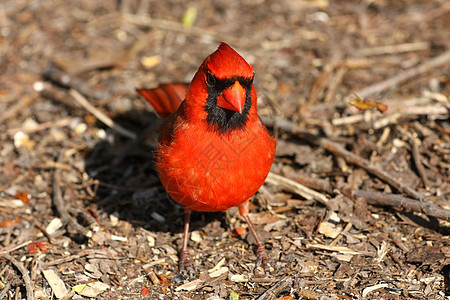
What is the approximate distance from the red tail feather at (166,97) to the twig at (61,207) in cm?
112

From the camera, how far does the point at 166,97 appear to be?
182 inches

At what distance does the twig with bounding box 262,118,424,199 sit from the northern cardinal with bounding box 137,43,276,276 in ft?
3.87

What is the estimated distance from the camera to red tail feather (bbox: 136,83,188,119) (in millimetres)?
4562

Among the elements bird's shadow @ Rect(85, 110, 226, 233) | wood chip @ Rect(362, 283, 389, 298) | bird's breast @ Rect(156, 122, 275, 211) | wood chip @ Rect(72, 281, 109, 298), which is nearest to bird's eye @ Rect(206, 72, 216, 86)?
bird's breast @ Rect(156, 122, 275, 211)

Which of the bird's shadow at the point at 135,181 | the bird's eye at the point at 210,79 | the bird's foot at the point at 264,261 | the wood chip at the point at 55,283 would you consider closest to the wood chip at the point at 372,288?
the bird's foot at the point at 264,261

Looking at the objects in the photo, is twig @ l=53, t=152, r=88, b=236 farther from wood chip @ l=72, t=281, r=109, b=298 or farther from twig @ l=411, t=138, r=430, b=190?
twig @ l=411, t=138, r=430, b=190

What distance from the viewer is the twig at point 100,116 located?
5.43 m

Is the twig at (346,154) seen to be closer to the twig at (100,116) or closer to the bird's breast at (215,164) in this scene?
the bird's breast at (215,164)

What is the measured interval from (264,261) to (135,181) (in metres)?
1.56

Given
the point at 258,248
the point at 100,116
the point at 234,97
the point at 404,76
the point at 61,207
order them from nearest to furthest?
1. the point at 234,97
2. the point at 258,248
3. the point at 61,207
4. the point at 100,116
5. the point at 404,76

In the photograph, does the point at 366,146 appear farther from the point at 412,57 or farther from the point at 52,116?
the point at 52,116

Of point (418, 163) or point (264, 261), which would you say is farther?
point (418, 163)

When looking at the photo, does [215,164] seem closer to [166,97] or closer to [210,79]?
[210,79]

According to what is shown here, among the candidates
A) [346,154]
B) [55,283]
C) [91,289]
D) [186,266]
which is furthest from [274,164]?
[55,283]
